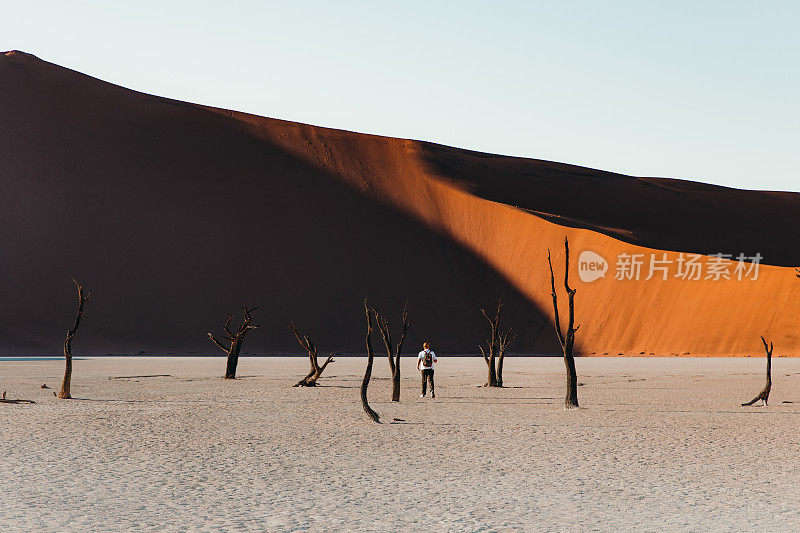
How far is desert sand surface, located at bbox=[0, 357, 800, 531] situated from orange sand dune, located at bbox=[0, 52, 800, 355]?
39446 mm

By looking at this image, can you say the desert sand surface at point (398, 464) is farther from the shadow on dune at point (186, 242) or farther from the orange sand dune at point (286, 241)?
the shadow on dune at point (186, 242)

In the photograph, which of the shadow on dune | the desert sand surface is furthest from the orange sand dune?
the desert sand surface

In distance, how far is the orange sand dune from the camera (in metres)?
58.6

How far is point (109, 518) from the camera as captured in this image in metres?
7.14

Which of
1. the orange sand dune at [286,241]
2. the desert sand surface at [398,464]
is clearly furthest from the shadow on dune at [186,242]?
the desert sand surface at [398,464]

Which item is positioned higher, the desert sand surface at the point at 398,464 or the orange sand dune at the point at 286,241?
the orange sand dune at the point at 286,241

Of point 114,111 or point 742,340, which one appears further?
point 114,111

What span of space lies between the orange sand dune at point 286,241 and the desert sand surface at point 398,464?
39.4 m

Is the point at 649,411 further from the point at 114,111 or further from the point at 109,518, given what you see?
the point at 114,111

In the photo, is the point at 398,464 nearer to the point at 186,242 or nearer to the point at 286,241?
the point at 186,242

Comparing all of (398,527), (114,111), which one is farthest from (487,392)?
(114,111)

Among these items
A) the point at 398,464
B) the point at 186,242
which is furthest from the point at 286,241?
the point at 398,464

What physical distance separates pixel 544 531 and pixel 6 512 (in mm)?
4163

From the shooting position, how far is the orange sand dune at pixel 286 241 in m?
58.6
